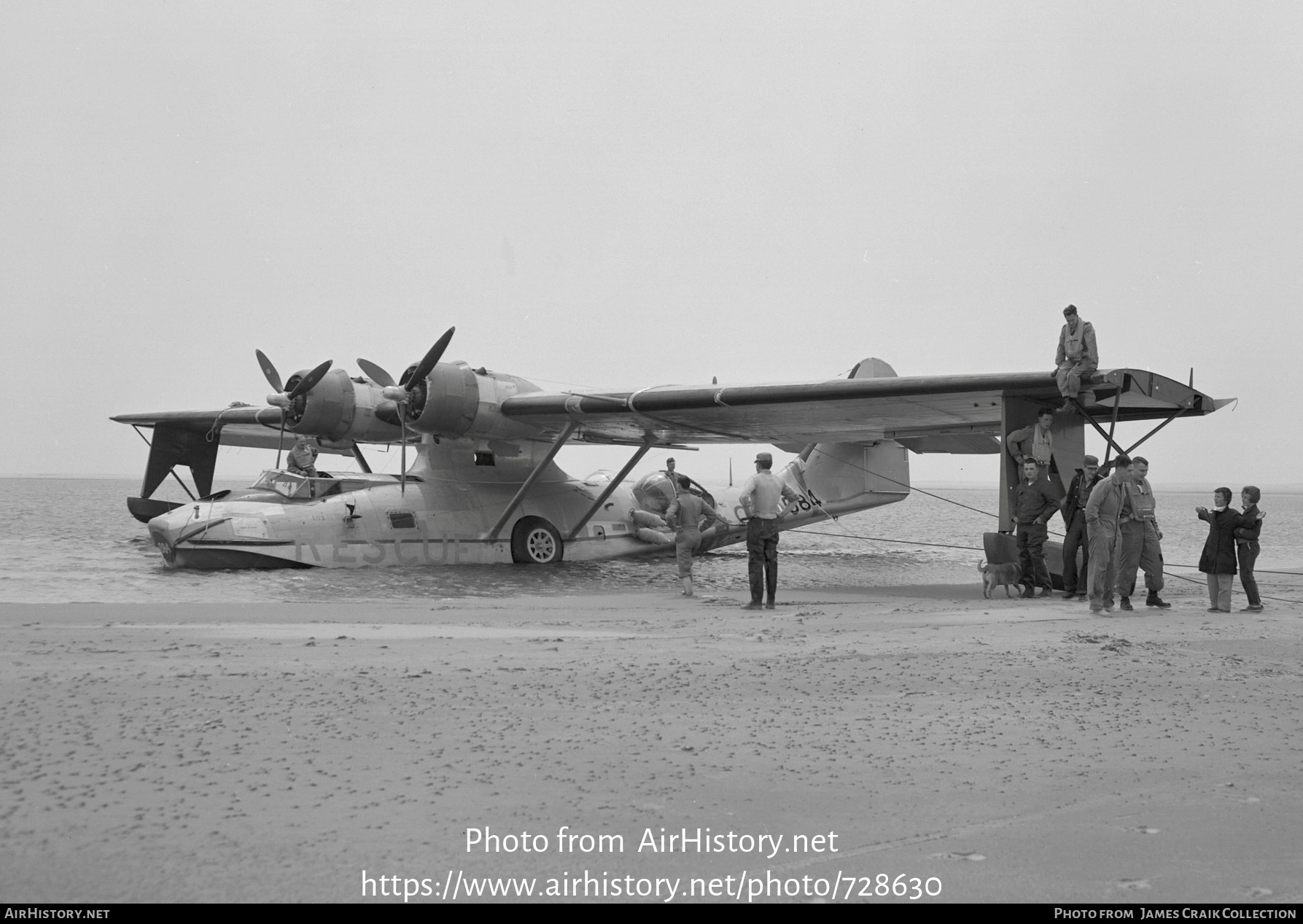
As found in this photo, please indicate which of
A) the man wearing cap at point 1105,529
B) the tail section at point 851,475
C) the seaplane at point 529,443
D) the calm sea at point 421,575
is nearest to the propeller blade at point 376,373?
the seaplane at point 529,443

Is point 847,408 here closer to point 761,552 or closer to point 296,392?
point 761,552

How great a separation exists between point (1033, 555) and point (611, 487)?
9.15 m

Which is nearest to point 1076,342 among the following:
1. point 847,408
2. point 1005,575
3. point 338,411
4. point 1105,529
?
point 1105,529

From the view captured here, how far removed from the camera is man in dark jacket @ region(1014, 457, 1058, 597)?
42.9 feet

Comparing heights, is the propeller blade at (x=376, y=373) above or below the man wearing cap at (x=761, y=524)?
above

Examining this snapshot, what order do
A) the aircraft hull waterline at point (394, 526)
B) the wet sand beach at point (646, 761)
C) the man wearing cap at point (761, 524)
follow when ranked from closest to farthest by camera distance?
the wet sand beach at point (646, 761), the man wearing cap at point (761, 524), the aircraft hull waterline at point (394, 526)

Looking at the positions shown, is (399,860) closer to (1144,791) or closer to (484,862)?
(484,862)

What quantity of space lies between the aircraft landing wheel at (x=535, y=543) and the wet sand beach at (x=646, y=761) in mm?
11154

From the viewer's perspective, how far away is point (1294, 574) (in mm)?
18859

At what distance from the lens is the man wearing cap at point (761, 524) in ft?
38.8

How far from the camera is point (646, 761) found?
192 inches

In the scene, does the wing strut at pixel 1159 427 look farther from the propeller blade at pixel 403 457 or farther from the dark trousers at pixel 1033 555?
the propeller blade at pixel 403 457

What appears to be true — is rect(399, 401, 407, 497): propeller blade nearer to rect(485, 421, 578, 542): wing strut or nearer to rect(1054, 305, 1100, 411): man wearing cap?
rect(485, 421, 578, 542): wing strut

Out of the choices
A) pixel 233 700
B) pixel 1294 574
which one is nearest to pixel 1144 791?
pixel 233 700
